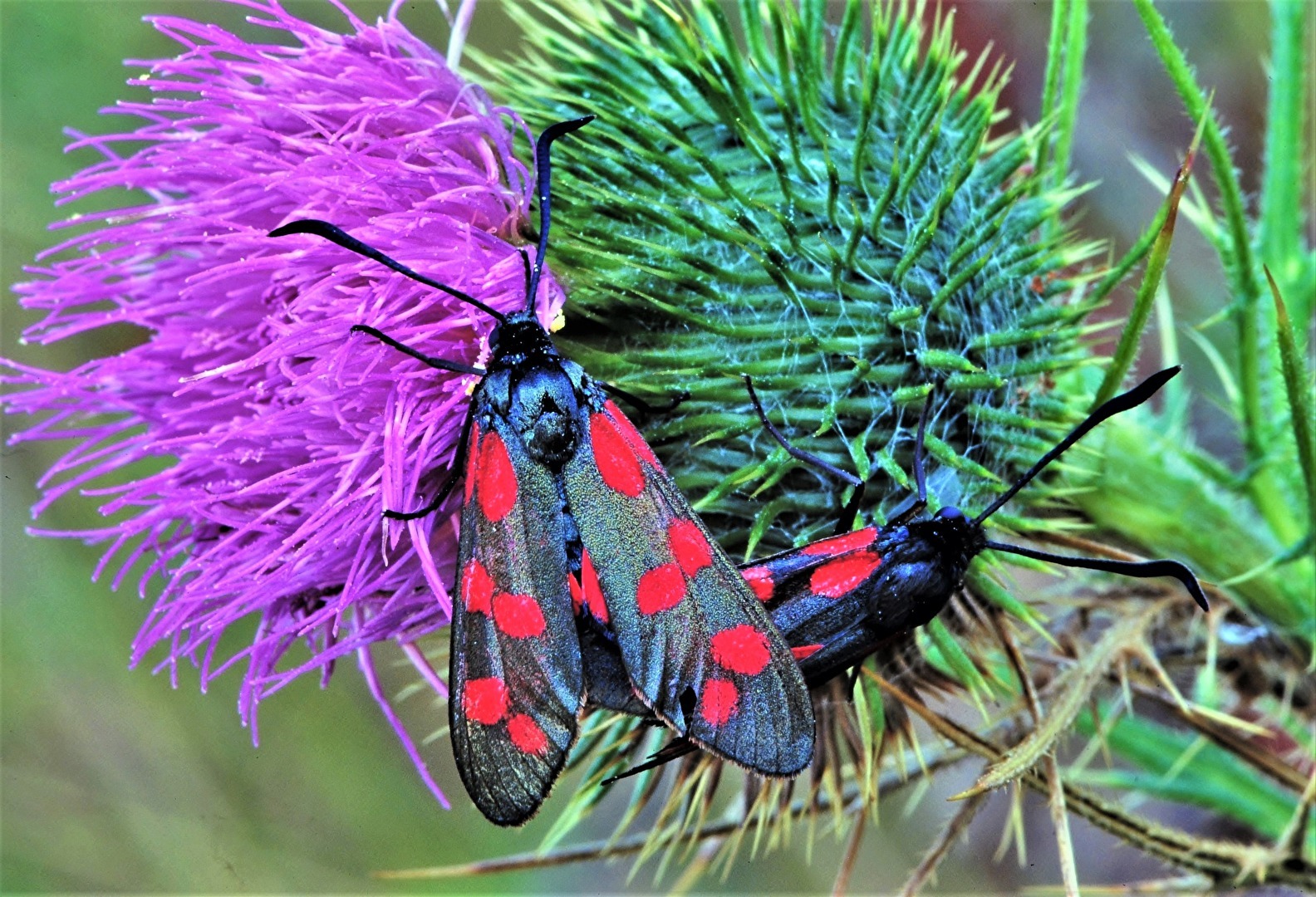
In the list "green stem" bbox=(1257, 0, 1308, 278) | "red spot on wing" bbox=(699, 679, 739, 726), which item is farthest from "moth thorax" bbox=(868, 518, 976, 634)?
"green stem" bbox=(1257, 0, 1308, 278)

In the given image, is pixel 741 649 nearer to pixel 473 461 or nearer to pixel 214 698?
pixel 473 461

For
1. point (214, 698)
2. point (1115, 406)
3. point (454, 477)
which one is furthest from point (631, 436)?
point (214, 698)

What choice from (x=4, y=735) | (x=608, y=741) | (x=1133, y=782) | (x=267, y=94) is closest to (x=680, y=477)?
(x=608, y=741)

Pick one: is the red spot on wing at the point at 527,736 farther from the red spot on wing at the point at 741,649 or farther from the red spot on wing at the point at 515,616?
the red spot on wing at the point at 741,649

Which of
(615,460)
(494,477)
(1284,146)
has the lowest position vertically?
(494,477)

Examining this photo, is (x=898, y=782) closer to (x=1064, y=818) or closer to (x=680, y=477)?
(x=1064, y=818)

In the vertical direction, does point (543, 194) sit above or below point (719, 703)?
above
